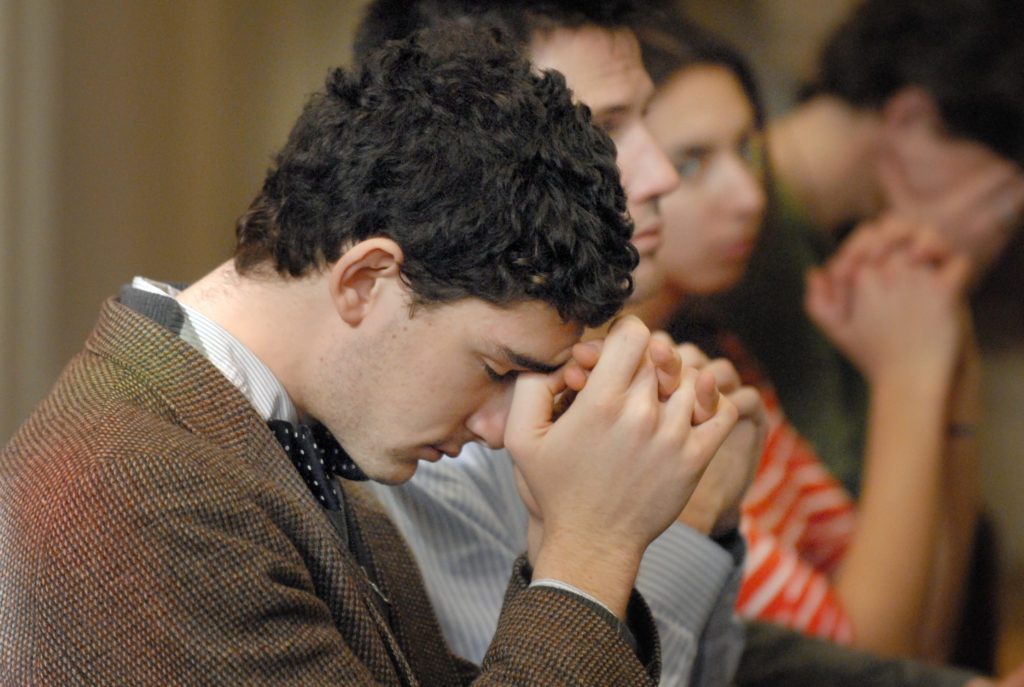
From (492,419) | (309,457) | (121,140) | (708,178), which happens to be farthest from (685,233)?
(121,140)

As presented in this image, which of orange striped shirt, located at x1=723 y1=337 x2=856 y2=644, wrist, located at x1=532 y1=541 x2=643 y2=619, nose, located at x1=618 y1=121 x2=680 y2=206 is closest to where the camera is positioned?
wrist, located at x1=532 y1=541 x2=643 y2=619

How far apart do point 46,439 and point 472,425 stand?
29 cm

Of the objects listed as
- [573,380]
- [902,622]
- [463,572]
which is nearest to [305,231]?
[573,380]

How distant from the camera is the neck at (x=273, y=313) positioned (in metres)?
0.70

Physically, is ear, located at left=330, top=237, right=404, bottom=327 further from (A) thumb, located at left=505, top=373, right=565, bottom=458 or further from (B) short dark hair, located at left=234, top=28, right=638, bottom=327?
(A) thumb, located at left=505, top=373, right=565, bottom=458

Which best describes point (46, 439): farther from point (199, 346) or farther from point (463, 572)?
point (463, 572)

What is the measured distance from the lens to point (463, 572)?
0.93 meters

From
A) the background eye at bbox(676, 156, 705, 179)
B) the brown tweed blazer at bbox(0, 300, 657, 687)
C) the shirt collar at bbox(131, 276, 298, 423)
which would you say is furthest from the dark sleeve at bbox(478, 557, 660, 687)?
the background eye at bbox(676, 156, 705, 179)

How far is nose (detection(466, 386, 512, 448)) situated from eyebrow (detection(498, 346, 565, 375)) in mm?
38

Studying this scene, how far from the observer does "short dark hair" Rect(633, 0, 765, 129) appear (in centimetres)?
101

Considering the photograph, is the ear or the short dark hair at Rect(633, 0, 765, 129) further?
the short dark hair at Rect(633, 0, 765, 129)

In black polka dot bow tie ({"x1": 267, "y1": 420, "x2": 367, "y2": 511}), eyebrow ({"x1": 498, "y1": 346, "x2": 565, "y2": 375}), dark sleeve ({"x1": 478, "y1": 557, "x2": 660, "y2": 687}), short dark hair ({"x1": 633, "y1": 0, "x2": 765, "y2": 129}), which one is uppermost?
short dark hair ({"x1": 633, "y1": 0, "x2": 765, "y2": 129})

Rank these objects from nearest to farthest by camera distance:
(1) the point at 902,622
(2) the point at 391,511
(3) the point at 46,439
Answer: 1. (3) the point at 46,439
2. (2) the point at 391,511
3. (1) the point at 902,622

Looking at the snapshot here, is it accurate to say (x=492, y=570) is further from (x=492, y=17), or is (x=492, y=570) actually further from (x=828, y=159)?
(x=828, y=159)
